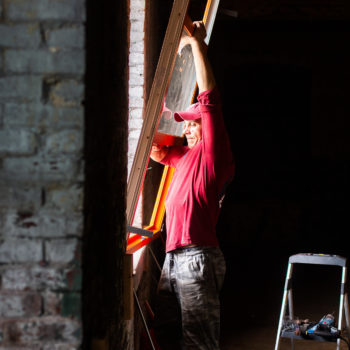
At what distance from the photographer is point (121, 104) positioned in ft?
6.45

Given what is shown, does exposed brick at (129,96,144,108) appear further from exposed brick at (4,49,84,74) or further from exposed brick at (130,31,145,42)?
exposed brick at (4,49,84,74)

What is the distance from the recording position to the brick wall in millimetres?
1429

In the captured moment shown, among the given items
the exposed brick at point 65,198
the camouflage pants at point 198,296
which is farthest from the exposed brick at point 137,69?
the exposed brick at point 65,198

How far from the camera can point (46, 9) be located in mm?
1424

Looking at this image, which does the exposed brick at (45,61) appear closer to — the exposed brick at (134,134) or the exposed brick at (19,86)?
the exposed brick at (19,86)

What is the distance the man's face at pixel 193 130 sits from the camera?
2.98 m

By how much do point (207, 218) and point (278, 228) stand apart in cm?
649

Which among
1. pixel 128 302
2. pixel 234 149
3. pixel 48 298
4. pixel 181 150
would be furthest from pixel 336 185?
pixel 48 298

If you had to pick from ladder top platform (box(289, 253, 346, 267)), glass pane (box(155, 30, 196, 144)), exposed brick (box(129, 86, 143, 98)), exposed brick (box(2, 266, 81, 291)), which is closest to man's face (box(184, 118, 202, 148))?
glass pane (box(155, 30, 196, 144))

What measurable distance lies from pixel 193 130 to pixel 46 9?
5.49ft

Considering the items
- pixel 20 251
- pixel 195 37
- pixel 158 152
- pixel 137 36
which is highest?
pixel 137 36

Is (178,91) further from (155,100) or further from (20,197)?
(20,197)

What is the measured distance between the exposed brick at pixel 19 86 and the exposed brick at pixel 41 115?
0.03m

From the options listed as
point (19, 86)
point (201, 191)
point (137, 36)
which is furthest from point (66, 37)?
point (137, 36)
